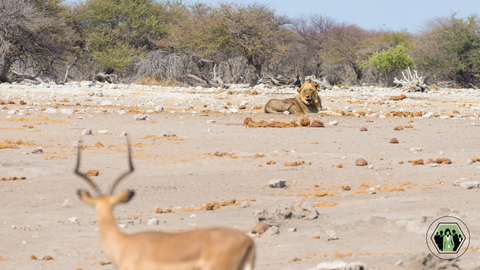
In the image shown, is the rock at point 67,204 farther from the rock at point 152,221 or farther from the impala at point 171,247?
the impala at point 171,247

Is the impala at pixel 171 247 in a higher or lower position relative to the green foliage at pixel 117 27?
lower

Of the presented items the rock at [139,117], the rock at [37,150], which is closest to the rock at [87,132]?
the rock at [37,150]

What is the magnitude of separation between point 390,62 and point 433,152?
28.0 metres

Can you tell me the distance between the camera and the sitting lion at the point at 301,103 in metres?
15.7

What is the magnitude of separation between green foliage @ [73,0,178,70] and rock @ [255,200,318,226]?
27892mm

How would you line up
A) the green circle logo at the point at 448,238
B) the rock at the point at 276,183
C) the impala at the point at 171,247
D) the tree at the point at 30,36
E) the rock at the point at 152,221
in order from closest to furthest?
the impala at the point at 171,247
the green circle logo at the point at 448,238
the rock at the point at 152,221
the rock at the point at 276,183
the tree at the point at 30,36

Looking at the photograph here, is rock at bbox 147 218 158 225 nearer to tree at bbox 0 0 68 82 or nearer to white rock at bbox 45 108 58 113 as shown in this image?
white rock at bbox 45 108 58 113

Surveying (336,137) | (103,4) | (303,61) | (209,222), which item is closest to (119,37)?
(103,4)

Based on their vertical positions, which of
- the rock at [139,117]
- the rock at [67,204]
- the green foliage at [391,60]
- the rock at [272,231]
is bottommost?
the rock at [272,231]

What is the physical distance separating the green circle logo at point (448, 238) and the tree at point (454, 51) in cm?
3204

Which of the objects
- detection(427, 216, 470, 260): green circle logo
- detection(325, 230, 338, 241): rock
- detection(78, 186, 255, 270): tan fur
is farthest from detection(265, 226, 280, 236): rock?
detection(78, 186, 255, 270): tan fur

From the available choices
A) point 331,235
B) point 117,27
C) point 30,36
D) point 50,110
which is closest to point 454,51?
point 117,27

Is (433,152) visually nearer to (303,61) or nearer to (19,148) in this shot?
(19,148)

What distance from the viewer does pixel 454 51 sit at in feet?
116
